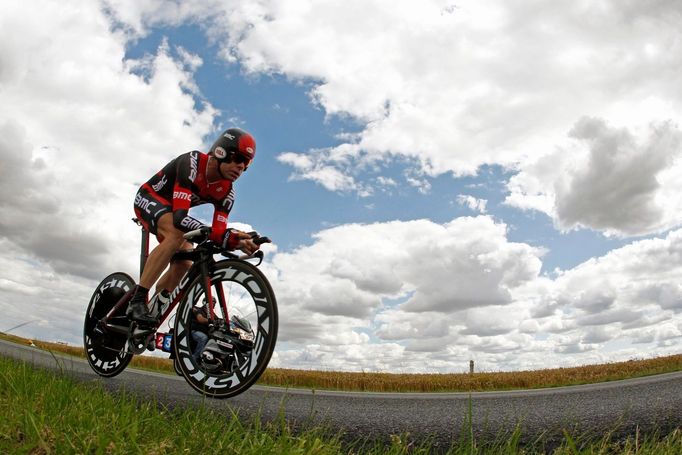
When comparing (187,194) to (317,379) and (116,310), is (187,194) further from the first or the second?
(317,379)

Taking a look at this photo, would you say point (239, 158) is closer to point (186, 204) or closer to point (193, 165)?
point (193, 165)

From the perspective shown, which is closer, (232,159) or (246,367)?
(246,367)

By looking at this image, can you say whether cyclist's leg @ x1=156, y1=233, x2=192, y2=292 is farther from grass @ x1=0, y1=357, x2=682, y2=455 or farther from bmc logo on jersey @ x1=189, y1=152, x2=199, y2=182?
grass @ x1=0, y1=357, x2=682, y2=455

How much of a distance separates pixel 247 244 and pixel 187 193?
0.90 meters

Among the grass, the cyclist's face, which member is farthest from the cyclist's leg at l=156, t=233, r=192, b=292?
the grass

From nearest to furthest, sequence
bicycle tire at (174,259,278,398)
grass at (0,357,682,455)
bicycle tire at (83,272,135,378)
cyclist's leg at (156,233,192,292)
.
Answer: grass at (0,357,682,455), bicycle tire at (174,259,278,398), cyclist's leg at (156,233,192,292), bicycle tire at (83,272,135,378)

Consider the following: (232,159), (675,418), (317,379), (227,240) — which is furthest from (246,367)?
(317,379)

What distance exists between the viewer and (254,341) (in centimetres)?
417

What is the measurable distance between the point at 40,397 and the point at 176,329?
4.07 ft

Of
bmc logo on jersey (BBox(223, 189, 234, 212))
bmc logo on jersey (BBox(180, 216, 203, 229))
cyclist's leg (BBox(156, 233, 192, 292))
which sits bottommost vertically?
cyclist's leg (BBox(156, 233, 192, 292))

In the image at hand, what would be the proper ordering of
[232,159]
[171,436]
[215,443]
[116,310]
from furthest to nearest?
[116,310] < [232,159] < [171,436] < [215,443]

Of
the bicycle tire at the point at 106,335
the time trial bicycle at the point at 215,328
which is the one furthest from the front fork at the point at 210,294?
the bicycle tire at the point at 106,335

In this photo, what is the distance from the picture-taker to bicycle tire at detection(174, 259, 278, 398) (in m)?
4.07

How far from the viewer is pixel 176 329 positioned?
15.7 ft
